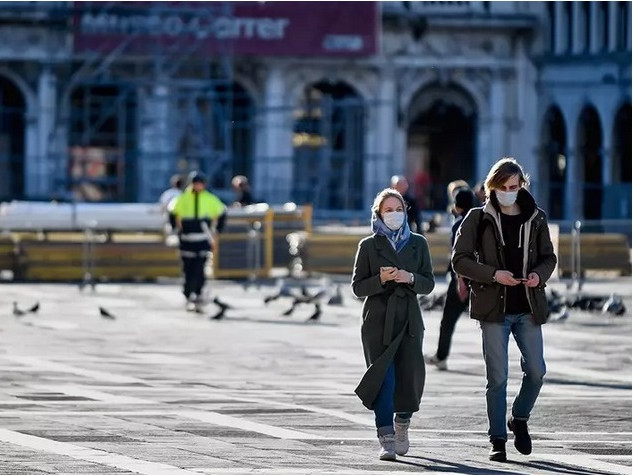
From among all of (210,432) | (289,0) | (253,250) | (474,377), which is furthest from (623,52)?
Result: (210,432)

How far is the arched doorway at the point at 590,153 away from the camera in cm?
5891

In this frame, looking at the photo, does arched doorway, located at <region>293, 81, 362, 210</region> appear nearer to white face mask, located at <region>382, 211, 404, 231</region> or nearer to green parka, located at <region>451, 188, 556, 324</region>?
white face mask, located at <region>382, 211, 404, 231</region>

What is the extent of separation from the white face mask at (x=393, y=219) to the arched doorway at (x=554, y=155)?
47618mm

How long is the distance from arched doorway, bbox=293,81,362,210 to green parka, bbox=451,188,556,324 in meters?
47.9

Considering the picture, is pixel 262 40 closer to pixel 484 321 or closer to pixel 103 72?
pixel 103 72

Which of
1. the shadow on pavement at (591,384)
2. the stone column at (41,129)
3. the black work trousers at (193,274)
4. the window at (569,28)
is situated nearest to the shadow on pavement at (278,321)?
the black work trousers at (193,274)

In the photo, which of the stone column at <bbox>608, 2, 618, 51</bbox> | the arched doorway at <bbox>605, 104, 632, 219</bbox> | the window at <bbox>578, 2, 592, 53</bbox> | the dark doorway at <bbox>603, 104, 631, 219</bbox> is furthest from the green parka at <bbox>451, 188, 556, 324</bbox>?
the window at <bbox>578, 2, 592, 53</bbox>

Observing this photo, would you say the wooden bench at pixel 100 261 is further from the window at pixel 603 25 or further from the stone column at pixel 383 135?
the window at pixel 603 25

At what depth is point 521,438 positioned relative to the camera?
12281 millimetres

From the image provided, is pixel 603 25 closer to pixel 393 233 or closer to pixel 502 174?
pixel 393 233

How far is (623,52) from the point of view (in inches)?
2258

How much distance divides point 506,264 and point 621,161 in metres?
46.9

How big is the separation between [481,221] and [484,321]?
0.57 m

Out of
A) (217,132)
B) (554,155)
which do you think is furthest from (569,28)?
(217,132)
